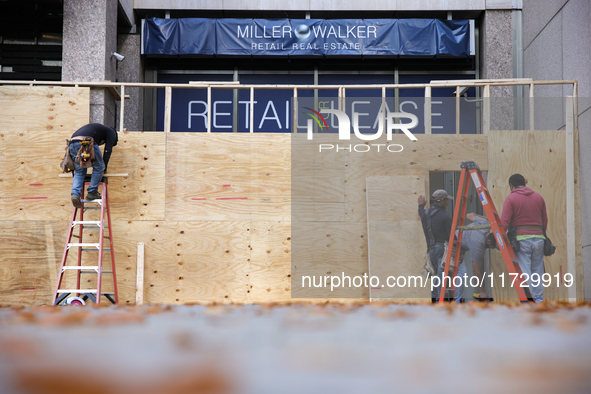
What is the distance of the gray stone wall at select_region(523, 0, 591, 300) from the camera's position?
6566 mm

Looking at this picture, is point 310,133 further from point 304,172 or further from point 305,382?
point 305,382

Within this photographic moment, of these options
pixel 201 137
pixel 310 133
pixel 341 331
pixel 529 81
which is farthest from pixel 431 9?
pixel 341 331

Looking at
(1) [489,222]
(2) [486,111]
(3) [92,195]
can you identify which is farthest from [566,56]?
(3) [92,195]

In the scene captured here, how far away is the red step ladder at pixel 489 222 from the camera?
5988 millimetres

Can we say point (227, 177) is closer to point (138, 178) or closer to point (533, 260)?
point (138, 178)

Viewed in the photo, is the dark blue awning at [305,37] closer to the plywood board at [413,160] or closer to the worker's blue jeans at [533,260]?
the plywood board at [413,160]

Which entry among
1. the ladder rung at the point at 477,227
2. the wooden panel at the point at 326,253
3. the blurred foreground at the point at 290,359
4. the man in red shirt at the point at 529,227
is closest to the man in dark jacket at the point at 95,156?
the wooden panel at the point at 326,253

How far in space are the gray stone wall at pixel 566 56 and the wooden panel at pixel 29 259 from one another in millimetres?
6296

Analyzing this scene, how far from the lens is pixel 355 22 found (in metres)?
10.3

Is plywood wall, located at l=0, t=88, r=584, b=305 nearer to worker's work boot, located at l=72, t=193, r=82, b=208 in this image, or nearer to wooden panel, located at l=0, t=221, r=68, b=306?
wooden panel, located at l=0, t=221, r=68, b=306

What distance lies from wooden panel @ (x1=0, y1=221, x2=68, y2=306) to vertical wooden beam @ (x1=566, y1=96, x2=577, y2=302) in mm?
5976

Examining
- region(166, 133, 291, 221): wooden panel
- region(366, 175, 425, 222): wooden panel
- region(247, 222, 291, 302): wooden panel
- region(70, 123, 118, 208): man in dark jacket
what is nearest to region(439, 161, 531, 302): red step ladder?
region(366, 175, 425, 222): wooden panel

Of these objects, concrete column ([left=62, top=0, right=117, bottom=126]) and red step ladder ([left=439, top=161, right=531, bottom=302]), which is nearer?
red step ladder ([left=439, top=161, right=531, bottom=302])

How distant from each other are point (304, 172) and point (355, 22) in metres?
4.73
